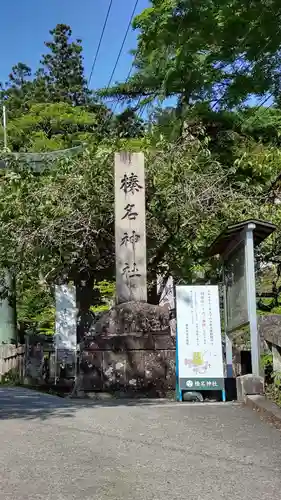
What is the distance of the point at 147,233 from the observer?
1280cm

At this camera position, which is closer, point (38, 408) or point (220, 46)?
point (220, 46)

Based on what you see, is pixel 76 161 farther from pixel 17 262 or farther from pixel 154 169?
pixel 17 262

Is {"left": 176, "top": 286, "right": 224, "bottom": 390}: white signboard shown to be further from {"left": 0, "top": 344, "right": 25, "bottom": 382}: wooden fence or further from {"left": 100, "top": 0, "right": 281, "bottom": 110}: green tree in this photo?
{"left": 0, "top": 344, "right": 25, "bottom": 382}: wooden fence

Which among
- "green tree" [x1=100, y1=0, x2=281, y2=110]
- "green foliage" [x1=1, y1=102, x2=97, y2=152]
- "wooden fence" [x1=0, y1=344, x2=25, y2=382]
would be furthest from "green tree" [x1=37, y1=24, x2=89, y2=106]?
"green tree" [x1=100, y1=0, x2=281, y2=110]

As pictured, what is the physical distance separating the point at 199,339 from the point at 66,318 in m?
6.05

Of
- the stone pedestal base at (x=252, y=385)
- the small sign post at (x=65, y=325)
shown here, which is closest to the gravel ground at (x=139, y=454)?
the stone pedestal base at (x=252, y=385)

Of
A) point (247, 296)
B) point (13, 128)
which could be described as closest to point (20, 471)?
point (247, 296)

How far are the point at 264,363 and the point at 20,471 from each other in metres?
4.64

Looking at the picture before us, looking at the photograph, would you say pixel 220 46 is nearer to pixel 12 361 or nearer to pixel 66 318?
pixel 66 318

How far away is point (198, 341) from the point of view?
8.50 metres

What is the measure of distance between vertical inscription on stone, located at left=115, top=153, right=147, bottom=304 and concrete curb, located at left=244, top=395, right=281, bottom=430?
4.15 meters

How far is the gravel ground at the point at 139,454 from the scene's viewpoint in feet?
13.3

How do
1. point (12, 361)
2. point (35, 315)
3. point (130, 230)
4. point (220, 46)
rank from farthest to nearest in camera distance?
point (35, 315), point (12, 361), point (130, 230), point (220, 46)

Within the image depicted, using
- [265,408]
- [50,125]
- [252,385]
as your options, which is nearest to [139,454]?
[265,408]
